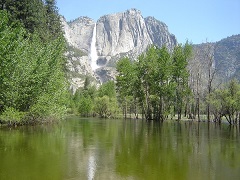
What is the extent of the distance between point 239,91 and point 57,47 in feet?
112

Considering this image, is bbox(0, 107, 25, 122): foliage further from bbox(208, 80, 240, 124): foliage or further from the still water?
bbox(208, 80, 240, 124): foliage

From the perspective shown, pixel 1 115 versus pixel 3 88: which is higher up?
pixel 3 88

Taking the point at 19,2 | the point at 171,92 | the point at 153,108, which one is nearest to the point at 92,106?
the point at 153,108

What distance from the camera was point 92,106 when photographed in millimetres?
104625

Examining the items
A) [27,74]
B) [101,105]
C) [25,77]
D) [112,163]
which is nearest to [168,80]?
[101,105]

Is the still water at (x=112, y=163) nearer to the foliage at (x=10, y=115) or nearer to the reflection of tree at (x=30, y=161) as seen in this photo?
the reflection of tree at (x=30, y=161)

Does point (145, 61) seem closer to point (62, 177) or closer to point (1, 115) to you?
point (1, 115)

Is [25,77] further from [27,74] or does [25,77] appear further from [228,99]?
[228,99]

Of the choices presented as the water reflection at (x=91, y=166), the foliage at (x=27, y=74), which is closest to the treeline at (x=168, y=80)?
the foliage at (x=27, y=74)

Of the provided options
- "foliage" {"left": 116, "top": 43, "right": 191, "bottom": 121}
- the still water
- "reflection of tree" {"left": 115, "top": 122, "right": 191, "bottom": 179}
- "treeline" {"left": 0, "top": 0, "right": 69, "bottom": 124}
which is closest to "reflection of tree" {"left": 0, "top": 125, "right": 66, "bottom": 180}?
the still water

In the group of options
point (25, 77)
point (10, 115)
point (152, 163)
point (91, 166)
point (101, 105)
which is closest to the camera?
point (91, 166)

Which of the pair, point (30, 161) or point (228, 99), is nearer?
point (30, 161)

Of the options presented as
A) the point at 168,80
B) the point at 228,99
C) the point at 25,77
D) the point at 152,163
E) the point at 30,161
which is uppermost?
the point at 168,80

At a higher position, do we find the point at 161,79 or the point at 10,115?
the point at 161,79
